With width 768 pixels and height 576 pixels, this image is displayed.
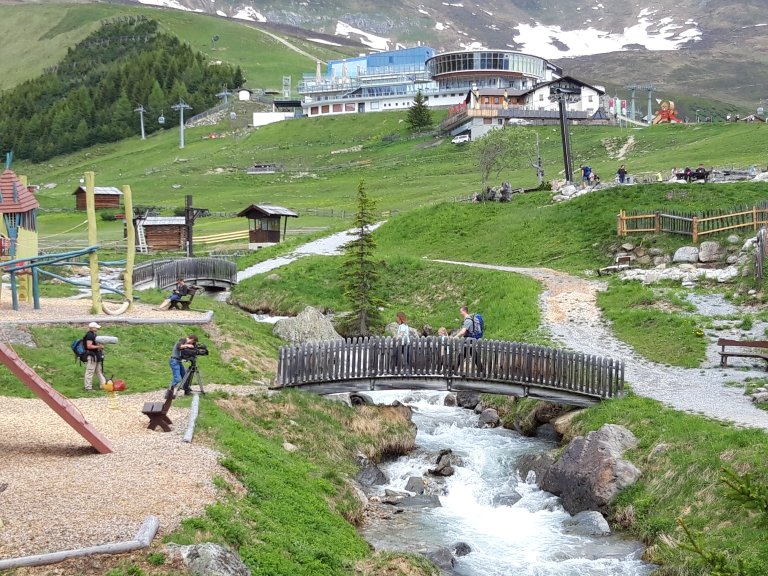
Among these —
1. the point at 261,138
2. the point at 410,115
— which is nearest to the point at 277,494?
the point at 410,115

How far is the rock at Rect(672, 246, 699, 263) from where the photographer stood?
141 ft

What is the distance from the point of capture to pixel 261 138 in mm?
152875

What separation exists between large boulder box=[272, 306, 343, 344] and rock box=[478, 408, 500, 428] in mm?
8119

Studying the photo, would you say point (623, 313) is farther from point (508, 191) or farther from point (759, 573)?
point (508, 191)

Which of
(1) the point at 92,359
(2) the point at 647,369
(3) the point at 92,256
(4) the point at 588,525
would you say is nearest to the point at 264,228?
(3) the point at 92,256

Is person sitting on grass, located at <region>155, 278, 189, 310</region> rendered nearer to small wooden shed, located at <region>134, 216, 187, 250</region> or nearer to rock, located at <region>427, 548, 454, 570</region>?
rock, located at <region>427, 548, 454, 570</region>

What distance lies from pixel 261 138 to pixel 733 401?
439 ft

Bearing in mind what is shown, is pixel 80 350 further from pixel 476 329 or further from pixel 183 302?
pixel 476 329

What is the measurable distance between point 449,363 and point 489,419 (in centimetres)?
403

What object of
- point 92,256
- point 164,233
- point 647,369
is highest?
point 92,256

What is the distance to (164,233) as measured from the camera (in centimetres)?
6988

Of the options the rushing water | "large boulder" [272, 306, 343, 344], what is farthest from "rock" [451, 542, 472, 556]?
"large boulder" [272, 306, 343, 344]

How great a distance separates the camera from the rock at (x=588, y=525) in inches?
827

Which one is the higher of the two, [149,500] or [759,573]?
[149,500]
